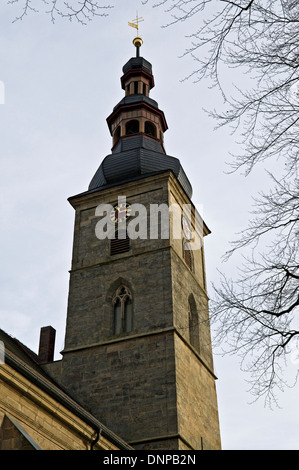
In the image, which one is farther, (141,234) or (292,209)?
(141,234)

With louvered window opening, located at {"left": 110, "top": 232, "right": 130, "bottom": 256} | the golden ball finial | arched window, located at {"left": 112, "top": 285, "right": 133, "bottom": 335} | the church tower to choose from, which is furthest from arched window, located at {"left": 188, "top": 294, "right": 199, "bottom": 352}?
the golden ball finial

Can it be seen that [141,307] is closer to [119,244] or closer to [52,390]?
[119,244]

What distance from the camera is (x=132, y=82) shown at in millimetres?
30984

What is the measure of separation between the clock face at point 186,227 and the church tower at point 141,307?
0.13 feet

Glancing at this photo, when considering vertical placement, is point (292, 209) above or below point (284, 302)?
above

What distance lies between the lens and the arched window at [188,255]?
76.6 feet

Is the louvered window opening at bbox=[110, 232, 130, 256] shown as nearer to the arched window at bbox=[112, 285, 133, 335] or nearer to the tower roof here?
the arched window at bbox=[112, 285, 133, 335]

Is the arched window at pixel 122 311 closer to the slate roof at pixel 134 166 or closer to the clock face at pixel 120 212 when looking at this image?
the clock face at pixel 120 212

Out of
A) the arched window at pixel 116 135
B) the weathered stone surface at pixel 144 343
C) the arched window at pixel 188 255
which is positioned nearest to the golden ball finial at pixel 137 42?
the arched window at pixel 116 135

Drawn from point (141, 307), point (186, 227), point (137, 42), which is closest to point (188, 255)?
point (186, 227)

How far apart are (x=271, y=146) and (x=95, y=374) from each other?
14435 millimetres
